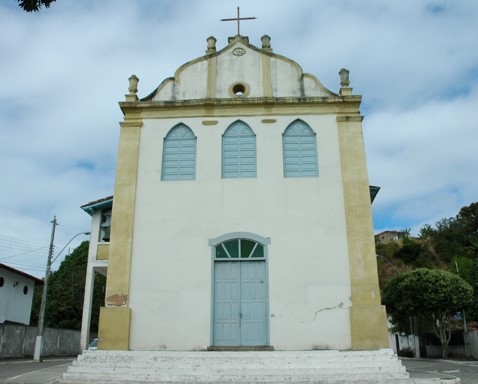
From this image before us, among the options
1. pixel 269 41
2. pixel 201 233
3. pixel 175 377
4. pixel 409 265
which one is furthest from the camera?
pixel 409 265

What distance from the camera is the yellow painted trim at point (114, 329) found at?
11.7 meters

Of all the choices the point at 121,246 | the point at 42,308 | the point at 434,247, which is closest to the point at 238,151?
the point at 121,246

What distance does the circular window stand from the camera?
46.3 ft

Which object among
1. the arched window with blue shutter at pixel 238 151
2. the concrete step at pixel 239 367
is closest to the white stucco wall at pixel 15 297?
the concrete step at pixel 239 367

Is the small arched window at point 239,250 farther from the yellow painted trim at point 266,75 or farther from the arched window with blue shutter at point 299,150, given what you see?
the yellow painted trim at point 266,75

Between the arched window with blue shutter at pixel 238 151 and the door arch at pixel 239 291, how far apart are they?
1.76 meters

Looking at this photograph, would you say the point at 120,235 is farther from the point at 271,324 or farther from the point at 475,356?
the point at 475,356

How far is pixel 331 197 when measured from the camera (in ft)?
41.8

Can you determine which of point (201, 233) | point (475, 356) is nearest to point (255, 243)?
point (201, 233)

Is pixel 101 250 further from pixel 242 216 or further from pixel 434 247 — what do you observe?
pixel 434 247

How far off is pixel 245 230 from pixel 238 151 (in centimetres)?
229

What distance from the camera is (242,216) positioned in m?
12.7

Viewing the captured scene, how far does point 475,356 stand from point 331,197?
1544 cm

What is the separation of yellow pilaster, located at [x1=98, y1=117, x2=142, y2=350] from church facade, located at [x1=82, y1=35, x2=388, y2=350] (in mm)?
28
